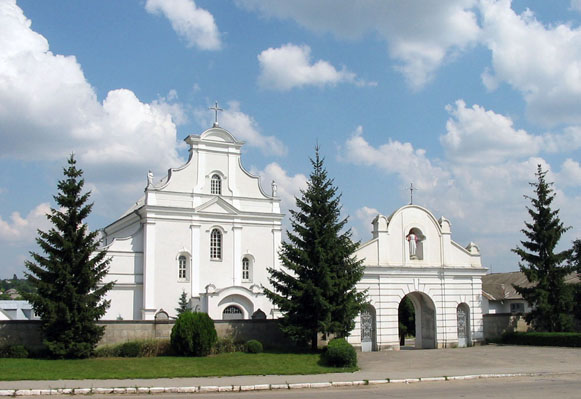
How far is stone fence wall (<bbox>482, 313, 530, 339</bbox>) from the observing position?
120ft

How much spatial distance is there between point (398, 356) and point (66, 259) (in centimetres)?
1680

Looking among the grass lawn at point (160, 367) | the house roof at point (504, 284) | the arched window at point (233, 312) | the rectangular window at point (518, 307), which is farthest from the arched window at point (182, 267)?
the rectangular window at point (518, 307)

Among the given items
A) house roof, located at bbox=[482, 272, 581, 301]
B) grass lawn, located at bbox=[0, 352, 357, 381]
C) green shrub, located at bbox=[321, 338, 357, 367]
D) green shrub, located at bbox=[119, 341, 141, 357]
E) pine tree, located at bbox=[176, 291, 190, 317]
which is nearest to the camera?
grass lawn, located at bbox=[0, 352, 357, 381]

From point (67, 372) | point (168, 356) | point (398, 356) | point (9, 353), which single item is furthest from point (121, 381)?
point (398, 356)

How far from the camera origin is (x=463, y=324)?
1423 inches

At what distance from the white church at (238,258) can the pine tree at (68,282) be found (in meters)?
9.13

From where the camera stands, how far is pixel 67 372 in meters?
22.2

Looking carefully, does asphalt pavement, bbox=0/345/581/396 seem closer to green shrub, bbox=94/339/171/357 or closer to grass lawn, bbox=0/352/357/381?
grass lawn, bbox=0/352/357/381

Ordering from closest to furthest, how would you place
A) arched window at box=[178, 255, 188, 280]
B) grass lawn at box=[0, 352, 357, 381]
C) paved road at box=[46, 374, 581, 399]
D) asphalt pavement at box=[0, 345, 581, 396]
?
1. paved road at box=[46, 374, 581, 399]
2. asphalt pavement at box=[0, 345, 581, 396]
3. grass lawn at box=[0, 352, 357, 381]
4. arched window at box=[178, 255, 188, 280]

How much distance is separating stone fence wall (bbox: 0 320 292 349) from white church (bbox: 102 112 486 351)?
2.29 metres

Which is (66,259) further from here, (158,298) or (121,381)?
(158,298)

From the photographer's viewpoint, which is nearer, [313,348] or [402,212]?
[313,348]

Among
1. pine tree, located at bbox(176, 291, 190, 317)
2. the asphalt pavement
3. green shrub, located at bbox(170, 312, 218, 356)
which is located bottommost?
the asphalt pavement

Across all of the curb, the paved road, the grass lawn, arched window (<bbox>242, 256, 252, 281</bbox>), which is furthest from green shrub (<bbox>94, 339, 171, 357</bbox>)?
arched window (<bbox>242, 256, 252, 281</bbox>)
